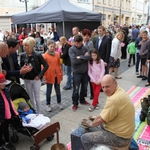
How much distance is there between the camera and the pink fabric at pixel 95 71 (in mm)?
4688

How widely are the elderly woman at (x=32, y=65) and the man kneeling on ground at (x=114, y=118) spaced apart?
1787 mm

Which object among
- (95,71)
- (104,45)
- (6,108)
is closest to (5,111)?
(6,108)

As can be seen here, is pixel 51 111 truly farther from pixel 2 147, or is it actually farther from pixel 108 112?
pixel 108 112

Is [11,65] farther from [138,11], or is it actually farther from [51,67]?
[138,11]

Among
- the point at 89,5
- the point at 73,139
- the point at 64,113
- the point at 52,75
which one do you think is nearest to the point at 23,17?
the point at 52,75

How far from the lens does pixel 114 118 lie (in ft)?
8.20

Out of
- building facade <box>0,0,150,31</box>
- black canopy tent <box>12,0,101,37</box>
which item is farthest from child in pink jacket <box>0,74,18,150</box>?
building facade <box>0,0,150,31</box>

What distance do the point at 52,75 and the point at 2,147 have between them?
1865 millimetres

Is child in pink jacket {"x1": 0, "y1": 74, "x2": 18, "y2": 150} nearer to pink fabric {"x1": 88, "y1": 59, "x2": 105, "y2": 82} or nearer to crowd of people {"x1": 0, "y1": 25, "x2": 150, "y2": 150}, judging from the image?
crowd of people {"x1": 0, "y1": 25, "x2": 150, "y2": 150}

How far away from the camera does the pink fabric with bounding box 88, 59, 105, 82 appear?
15.4 feet

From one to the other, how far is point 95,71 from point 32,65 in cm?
155

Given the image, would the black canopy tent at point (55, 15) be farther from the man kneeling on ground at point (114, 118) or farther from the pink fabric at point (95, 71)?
the man kneeling on ground at point (114, 118)

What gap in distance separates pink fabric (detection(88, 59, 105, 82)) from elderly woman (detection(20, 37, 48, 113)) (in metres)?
1.20

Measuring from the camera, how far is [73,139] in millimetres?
2947
